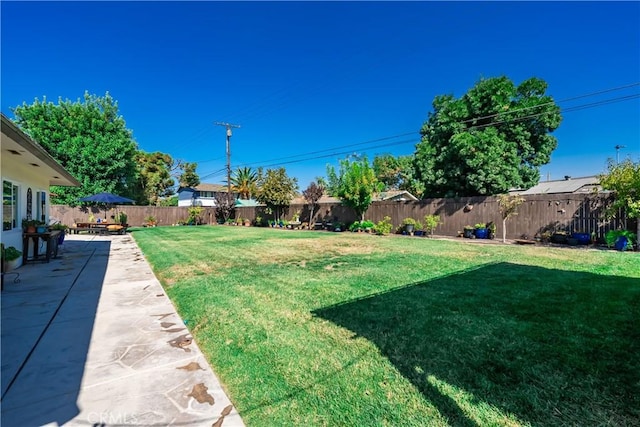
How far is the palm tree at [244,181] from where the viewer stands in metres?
43.3

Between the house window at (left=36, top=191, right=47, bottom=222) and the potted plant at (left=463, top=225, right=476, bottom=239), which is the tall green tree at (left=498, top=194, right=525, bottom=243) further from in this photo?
the house window at (left=36, top=191, right=47, bottom=222)

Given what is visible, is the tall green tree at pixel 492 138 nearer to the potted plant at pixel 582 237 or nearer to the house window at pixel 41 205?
the potted plant at pixel 582 237

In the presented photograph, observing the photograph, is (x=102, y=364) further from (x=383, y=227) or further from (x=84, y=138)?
(x=84, y=138)

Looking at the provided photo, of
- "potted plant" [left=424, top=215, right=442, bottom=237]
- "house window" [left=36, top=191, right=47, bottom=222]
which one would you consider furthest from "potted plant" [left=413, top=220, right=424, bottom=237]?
"house window" [left=36, top=191, right=47, bottom=222]

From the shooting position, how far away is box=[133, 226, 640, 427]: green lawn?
2.05 metres

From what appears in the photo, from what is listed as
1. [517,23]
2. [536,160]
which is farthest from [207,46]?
[536,160]

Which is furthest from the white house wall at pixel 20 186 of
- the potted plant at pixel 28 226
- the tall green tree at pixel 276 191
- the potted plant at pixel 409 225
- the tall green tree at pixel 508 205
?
the tall green tree at pixel 508 205

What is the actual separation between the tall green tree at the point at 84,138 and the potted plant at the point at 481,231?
24350 mm

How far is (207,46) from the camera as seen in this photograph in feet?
49.7

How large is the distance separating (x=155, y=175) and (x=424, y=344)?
142 ft

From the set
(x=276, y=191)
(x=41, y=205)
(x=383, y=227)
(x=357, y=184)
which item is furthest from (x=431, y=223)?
(x=41, y=205)

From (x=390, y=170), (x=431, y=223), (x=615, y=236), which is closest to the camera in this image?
(x=615, y=236)

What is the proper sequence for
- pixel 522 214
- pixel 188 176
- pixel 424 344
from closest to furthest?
A: pixel 424 344 < pixel 522 214 < pixel 188 176

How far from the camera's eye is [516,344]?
292 centimetres
